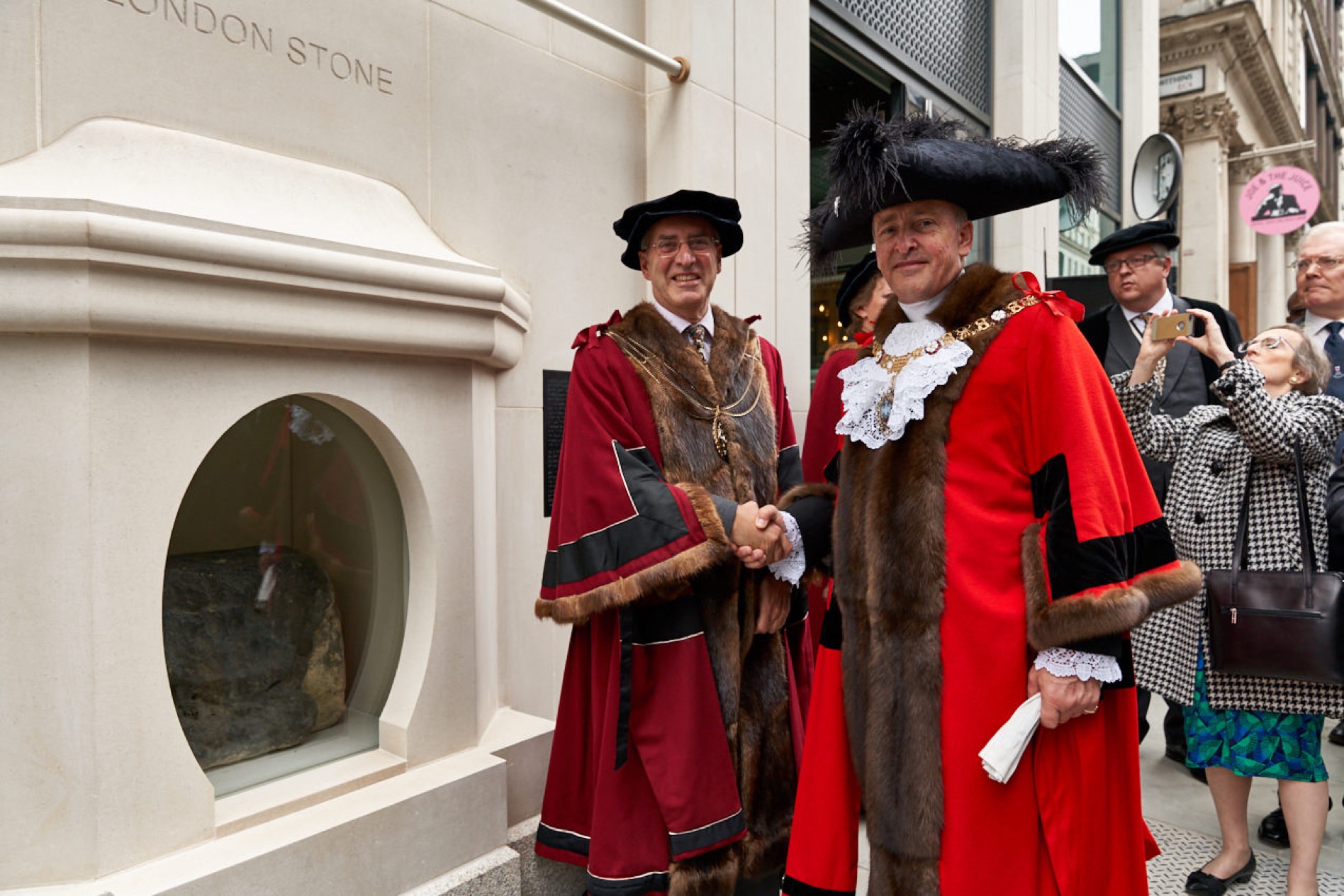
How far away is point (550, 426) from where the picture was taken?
3.57 meters

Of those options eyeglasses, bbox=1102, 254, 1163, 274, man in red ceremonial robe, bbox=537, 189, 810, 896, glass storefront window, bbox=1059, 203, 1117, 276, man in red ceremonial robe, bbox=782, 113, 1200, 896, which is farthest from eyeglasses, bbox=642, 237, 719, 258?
glass storefront window, bbox=1059, 203, 1117, 276

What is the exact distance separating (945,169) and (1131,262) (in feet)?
8.27

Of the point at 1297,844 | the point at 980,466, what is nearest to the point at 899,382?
the point at 980,466

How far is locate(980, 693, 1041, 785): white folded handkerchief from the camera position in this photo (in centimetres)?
186

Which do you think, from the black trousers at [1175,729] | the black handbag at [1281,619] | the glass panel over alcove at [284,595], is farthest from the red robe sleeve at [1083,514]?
the black trousers at [1175,729]

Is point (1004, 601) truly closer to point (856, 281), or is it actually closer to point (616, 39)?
point (856, 281)

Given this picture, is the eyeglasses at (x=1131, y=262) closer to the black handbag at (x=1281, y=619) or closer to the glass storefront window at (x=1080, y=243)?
the black handbag at (x=1281, y=619)

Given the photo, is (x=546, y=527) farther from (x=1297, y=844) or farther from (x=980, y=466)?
(x=1297, y=844)

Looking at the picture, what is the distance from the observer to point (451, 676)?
116 inches

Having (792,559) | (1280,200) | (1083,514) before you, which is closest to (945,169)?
(1083,514)

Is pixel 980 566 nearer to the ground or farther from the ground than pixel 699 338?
nearer to the ground

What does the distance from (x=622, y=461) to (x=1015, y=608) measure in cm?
115

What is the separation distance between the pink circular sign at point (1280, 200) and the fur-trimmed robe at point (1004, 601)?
41.2 ft

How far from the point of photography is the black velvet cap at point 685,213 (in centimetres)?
270
